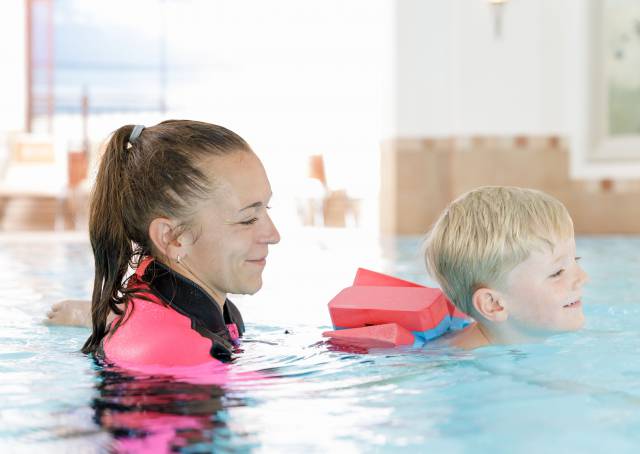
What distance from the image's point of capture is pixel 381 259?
16.2 feet

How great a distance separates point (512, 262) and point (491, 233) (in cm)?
7

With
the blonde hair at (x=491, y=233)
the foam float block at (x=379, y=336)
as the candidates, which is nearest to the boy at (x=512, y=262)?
the blonde hair at (x=491, y=233)

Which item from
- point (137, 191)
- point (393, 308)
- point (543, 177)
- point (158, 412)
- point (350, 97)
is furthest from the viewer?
point (350, 97)

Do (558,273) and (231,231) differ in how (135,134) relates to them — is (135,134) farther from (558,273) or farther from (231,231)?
(558,273)

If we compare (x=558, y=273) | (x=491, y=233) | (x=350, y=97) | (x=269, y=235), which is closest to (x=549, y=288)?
(x=558, y=273)

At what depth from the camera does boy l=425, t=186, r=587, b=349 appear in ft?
6.11

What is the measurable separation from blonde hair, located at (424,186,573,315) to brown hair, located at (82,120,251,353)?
0.48m

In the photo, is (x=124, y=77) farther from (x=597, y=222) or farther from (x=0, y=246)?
(x=597, y=222)

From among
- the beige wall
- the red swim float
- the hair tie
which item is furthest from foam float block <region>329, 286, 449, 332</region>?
the beige wall

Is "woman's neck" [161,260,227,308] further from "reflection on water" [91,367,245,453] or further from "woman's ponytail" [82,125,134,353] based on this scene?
"reflection on water" [91,367,245,453]

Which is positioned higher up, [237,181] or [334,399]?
[237,181]

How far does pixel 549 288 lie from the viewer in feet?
6.11

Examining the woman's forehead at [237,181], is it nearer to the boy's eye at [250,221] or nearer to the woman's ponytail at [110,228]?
the boy's eye at [250,221]

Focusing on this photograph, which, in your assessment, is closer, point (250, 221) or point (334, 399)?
point (334, 399)
